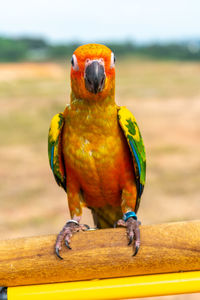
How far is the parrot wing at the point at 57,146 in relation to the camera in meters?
1.42

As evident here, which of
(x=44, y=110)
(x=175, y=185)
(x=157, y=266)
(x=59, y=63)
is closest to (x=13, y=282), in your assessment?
(x=157, y=266)

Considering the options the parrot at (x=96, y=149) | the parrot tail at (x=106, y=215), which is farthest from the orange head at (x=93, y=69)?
the parrot tail at (x=106, y=215)

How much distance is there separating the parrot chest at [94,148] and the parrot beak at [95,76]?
0.52ft

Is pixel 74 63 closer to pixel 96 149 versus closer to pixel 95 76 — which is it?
pixel 95 76

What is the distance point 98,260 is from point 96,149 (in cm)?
42

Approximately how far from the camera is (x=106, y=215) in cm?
163

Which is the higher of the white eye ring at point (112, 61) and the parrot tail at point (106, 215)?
the white eye ring at point (112, 61)

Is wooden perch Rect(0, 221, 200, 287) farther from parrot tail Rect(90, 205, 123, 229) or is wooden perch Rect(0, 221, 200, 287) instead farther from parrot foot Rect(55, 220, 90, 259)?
parrot tail Rect(90, 205, 123, 229)

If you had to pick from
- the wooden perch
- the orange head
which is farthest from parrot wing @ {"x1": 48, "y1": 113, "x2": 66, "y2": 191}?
the wooden perch

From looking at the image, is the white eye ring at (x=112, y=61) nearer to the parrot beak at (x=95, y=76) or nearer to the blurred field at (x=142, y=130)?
the parrot beak at (x=95, y=76)

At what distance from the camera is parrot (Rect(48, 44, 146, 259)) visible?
127cm

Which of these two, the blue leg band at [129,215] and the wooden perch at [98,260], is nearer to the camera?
the wooden perch at [98,260]

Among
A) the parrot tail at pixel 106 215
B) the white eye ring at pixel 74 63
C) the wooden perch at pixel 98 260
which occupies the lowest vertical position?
the wooden perch at pixel 98 260

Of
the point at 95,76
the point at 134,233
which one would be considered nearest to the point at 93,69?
the point at 95,76
